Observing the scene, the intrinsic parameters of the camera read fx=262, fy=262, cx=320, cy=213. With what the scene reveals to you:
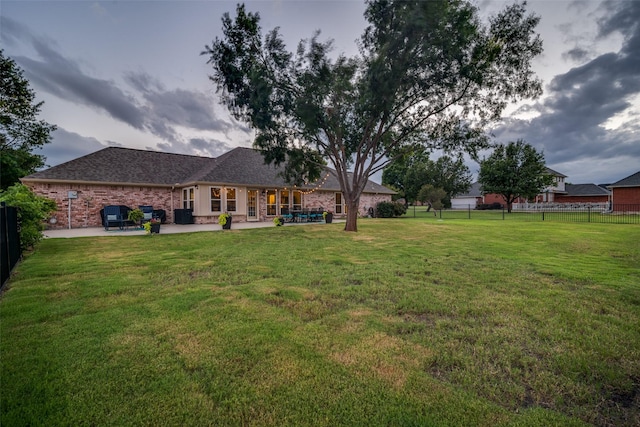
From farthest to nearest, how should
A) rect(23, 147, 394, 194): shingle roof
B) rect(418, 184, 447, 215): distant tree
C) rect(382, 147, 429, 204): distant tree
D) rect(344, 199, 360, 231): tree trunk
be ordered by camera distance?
1. rect(382, 147, 429, 204): distant tree
2. rect(418, 184, 447, 215): distant tree
3. rect(23, 147, 394, 194): shingle roof
4. rect(344, 199, 360, 231): tree trunk

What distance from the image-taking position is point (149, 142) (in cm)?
2359

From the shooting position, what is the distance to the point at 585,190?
4359 centimetres

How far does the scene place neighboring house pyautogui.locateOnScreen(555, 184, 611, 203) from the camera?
1622 inches

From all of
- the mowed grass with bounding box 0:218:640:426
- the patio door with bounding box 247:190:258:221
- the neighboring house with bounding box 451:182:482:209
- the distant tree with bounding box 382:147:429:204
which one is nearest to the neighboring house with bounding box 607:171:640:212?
the distant tree with bounding box 382:147:429:204

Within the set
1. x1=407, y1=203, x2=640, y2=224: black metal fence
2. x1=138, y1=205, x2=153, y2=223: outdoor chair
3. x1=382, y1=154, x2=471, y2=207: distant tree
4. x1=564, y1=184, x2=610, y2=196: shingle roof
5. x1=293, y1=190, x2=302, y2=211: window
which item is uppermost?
x1=382, y1=154, x2=471, y2=207: distant tree

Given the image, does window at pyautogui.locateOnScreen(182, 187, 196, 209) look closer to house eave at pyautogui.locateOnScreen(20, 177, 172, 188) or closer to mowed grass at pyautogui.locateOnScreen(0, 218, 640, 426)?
house eave at pyautogui.locateOnScreen(20, 177, 172, 188)

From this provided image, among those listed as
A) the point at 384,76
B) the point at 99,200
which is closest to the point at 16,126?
the point at 99,200

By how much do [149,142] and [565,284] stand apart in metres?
28.4

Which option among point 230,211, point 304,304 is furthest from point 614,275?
point 230,211

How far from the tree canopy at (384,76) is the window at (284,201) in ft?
21.0

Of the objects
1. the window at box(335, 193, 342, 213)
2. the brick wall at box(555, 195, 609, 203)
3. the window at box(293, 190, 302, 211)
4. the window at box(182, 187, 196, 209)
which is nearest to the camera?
the window at box(182, 187, 196, 209)

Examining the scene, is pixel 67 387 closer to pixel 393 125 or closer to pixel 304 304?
pixel 304 304

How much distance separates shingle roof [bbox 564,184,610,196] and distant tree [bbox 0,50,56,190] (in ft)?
225

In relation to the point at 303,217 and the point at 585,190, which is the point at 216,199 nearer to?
the point at 303,217
